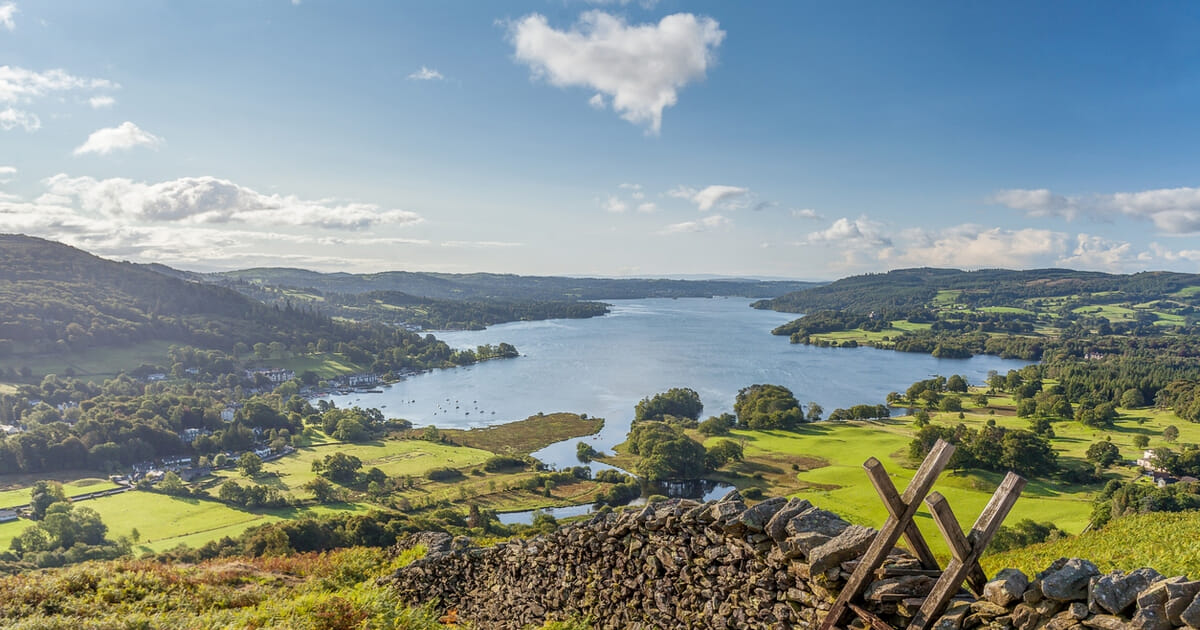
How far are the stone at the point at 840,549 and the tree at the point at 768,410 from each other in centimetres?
6293

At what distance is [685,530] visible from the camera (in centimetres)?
645

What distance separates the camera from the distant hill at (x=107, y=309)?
10938 cm

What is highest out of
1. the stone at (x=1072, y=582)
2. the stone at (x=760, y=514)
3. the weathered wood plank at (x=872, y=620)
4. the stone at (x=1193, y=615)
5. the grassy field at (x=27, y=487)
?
the stone at (x=1193, y=615)

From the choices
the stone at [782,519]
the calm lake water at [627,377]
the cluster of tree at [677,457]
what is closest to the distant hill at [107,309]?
the calm lake water at [627,377]

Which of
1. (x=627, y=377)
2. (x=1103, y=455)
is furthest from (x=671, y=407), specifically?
(x=1103, y=455)

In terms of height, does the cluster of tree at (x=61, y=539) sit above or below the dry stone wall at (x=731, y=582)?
below

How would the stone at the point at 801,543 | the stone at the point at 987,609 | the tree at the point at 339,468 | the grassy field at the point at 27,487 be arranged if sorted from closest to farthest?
1. the stone at the point at 987,609
2. the stone at the point at 801,543
3. the grassy field at the point at 27,487
4. the tree at the point at 339,468

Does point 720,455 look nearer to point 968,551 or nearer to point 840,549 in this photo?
point 840,549

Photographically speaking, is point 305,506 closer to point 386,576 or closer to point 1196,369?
point 386,576

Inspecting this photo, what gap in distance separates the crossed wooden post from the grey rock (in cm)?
28

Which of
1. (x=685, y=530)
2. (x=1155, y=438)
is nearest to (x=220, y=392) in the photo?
(x=685, y=530)

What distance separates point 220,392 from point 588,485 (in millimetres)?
81840

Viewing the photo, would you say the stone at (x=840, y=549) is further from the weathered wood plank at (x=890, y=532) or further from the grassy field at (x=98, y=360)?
the grassy field at (x=98, y=360)

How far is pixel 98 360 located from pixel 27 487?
6951 cm
